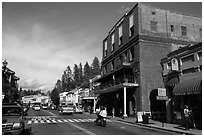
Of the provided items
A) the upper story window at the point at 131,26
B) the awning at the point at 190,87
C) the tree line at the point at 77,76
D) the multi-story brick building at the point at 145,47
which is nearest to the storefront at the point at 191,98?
the awning at the point at 190,87

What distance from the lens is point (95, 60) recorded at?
104500 millimetres

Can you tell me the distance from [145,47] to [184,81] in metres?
12.9

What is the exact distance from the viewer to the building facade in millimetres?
16859

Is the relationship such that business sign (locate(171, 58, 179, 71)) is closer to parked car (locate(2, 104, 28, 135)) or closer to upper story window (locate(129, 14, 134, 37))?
parked car (locate(2, 104, 28, 135))

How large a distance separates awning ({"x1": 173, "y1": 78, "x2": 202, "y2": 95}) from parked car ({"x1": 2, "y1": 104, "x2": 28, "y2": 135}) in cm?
1154

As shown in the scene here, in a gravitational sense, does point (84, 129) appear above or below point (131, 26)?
below

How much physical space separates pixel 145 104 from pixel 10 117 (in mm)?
19023

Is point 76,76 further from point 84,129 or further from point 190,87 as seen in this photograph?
point 190,87

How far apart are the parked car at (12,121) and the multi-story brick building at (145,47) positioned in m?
17.2

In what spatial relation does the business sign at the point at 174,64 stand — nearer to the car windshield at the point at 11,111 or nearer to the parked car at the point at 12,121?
the parked car at the point at 12,121

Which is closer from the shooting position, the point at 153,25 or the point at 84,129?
the point at 84,129

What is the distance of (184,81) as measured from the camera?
59.3 ft

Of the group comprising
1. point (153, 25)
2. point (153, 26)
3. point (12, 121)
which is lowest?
point (12, 121)

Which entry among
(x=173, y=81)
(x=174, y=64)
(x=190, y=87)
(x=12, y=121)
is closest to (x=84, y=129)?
(x=12, y=121)
